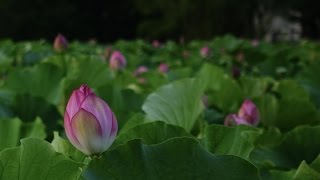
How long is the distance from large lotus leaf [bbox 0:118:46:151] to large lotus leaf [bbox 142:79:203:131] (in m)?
0.19

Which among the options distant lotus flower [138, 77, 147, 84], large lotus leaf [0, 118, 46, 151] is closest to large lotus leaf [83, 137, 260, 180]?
large lotus leaf [0, 118, 46, 151]

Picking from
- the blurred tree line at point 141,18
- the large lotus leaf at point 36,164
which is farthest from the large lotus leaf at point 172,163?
the blurred tree line at point 141,18

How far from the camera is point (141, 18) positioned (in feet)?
73.0

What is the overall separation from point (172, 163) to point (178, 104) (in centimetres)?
53

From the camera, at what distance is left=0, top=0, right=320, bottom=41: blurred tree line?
16.9m

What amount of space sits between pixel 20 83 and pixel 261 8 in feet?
55.3

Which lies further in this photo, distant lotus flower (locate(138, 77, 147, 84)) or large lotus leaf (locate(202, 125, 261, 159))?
distant lotus flower (locate(138, 77, 147, 84))

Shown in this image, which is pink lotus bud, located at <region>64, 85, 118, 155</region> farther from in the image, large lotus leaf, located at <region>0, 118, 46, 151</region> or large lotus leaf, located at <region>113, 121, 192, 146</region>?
large lotus leaf, located at <region>0, 118, 46, 151</region>

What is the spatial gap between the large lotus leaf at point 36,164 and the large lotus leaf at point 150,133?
132 millimetres

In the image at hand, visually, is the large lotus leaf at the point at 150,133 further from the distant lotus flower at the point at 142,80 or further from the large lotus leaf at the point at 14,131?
the distant lotus flower at the point at 142,80

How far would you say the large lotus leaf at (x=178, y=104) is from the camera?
119 cm

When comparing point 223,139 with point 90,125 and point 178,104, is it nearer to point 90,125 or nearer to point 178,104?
point 90,125

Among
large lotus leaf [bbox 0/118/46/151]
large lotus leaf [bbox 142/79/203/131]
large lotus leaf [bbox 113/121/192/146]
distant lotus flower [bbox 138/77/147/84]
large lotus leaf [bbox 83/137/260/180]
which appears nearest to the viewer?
large lotus leaf [bbox 83/137/260/180]

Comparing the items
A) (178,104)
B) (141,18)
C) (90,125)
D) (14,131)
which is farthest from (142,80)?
(141,18)
